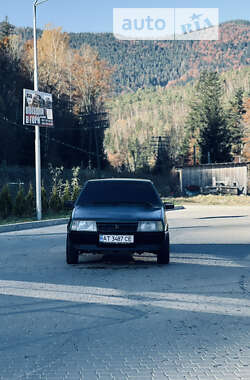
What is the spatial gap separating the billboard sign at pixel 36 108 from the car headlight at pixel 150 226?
13.5m

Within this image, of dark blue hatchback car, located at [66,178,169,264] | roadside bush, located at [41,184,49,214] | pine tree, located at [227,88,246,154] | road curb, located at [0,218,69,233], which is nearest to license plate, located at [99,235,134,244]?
dark blue hatchback car, located at [66,178,169,264]

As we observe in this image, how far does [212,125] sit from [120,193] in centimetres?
7679

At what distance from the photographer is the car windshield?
10634 mm

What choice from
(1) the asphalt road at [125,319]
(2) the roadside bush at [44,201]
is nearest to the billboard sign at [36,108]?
(2) the roadside bush at [44,201]

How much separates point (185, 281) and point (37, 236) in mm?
9220

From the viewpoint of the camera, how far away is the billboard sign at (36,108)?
859 inches

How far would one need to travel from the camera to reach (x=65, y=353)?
4.57m

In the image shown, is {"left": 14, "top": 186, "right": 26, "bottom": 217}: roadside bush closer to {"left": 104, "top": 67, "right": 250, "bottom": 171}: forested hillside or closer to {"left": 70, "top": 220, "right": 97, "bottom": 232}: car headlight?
{"left": 70, "top": 220, "right": 97, "bottom": 232}: car headlight

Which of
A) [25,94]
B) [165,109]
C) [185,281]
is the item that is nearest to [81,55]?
[25,94]

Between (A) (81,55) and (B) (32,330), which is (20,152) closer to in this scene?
(A) (81,55)

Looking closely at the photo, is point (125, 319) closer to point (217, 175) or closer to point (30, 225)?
point (30, 225)

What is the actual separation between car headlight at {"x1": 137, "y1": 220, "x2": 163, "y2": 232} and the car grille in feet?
0.36

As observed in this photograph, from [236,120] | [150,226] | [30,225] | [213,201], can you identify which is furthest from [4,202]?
[236,120]

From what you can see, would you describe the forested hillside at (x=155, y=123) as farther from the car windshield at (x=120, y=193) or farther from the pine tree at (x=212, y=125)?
the car windshield at (x=120, y=193)
